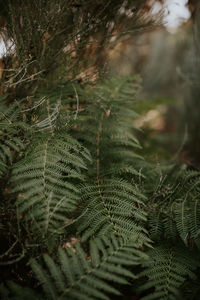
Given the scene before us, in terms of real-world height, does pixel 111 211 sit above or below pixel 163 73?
below

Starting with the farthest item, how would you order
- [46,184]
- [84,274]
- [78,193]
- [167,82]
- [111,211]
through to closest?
[167,82] < [78,193] < [111,211] < [46,184] < [84,274]

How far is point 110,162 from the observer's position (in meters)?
1.83

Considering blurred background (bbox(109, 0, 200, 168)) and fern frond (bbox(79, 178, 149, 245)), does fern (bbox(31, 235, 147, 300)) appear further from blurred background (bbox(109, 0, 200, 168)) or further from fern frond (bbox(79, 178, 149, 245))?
blurred background (bbox(109, 0, 200, 168))

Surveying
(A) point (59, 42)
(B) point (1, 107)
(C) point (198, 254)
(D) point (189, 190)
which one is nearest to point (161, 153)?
(D) point (189, 190)

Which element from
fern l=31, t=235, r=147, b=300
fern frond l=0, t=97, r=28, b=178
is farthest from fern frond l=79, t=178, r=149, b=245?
fern frond l=0, t=97, r=28, b=178

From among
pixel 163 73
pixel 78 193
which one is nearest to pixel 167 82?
pixel 163 73

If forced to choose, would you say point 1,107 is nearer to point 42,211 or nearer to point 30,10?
point 30,10

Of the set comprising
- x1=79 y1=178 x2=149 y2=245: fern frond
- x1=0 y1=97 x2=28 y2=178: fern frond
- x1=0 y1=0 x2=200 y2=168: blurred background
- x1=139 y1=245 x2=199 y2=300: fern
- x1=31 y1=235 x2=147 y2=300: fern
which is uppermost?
x1=0 y1=0 x2=200 y2=168: blurred background

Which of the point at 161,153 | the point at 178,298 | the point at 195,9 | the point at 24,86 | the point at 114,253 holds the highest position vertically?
the point at 195,9

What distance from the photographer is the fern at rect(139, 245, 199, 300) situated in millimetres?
1256

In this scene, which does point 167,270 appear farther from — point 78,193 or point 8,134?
point 8,134

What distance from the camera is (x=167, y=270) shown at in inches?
53.7

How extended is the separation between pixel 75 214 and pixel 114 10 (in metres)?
1.83

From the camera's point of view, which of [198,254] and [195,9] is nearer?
[198,254]
